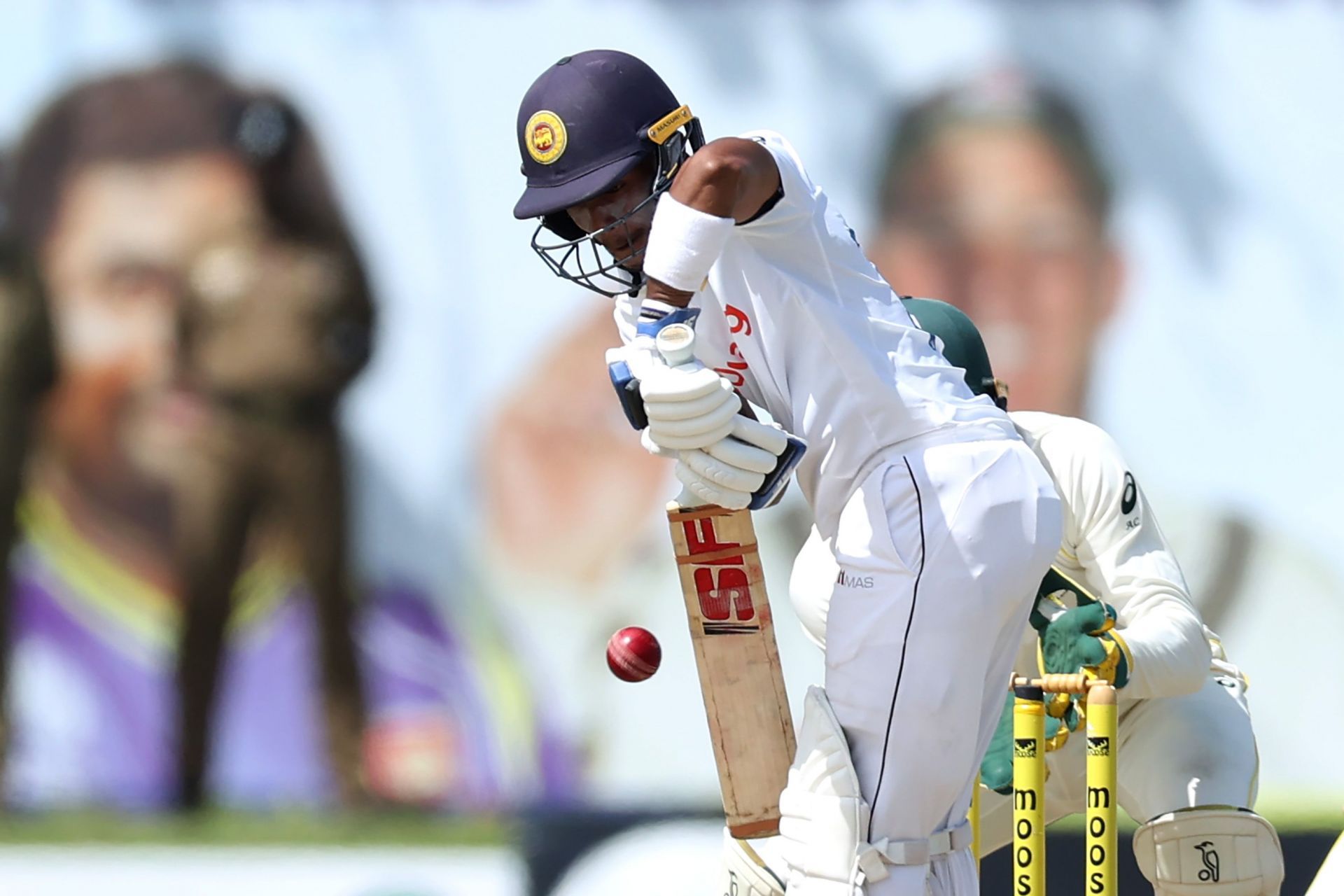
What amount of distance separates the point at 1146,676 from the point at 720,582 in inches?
30.0

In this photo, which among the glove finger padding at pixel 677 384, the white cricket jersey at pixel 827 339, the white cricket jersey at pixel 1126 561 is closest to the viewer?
the glove finger padding at pixel 677 384

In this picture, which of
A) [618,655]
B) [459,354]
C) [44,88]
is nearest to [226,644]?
[459,354]

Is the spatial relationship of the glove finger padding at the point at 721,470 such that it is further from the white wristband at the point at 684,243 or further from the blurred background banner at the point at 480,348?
the blurred background banner at the point at 480,348

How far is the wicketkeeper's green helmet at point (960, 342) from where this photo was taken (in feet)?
10.6

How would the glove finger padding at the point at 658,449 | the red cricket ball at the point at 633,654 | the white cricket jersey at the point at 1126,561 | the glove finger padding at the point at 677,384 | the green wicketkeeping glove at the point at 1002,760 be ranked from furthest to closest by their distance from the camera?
the green wicketkeeping glove at the point at 1002,760 < the white cricket jersey at the point at 1126,561 < the red cricket ball at the point at 633,654 < the glove finger padding at the point at 658,449 < the glove finger padding at the point at 677,384

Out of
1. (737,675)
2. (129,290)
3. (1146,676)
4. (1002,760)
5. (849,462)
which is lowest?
(1002,760)

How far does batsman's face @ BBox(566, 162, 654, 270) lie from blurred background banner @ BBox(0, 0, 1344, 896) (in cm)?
416

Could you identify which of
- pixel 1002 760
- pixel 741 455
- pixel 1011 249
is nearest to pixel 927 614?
pixel 741 455

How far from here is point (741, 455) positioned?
7.91 feet

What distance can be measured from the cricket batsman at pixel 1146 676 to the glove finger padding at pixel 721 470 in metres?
0.78

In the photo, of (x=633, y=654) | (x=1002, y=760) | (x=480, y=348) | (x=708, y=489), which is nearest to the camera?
(x=708, y=489)

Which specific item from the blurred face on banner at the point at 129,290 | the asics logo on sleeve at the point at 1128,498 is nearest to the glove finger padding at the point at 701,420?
the asics logo on sleeve at the point at 1128,498

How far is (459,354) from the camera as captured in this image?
A: 695 centimetres

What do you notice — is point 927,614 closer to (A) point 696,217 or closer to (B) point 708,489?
(B) point 708,489
